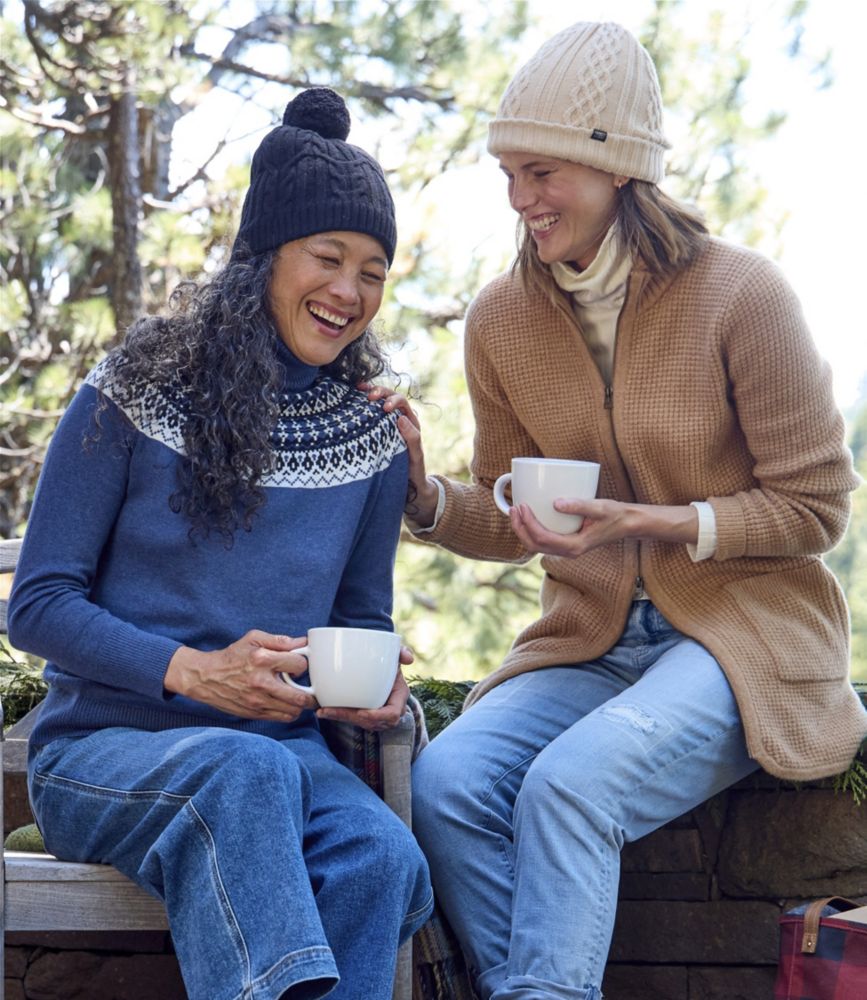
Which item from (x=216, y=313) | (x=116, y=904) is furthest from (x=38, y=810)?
(x=216, y=313)

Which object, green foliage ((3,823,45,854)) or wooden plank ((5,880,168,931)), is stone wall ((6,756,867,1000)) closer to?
green foliage ((3,823,45,854))

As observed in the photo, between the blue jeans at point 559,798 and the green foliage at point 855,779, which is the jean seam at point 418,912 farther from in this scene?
the green foliage at point 855,779

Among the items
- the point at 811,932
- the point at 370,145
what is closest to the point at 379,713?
the point at 811,932

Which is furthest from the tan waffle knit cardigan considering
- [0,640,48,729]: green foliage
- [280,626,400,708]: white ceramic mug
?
[0,640,48,729]: green foliage

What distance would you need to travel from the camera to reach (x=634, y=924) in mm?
2566

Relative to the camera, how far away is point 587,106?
7.61 feet

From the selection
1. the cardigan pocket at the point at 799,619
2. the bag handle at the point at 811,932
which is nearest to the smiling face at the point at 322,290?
the cardigan pocket at the point at 799,619

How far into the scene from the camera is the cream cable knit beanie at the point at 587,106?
232 cm

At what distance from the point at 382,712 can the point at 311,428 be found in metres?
0.48

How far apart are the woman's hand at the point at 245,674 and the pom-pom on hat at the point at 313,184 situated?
2.26 ft

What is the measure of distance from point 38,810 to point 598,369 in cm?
119

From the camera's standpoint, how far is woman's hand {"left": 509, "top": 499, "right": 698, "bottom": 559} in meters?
2.21

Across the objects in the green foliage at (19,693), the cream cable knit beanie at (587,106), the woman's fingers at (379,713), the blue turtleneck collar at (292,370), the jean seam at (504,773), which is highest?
the cream cable knit beanie at (587,106)

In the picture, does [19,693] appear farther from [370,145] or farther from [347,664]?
[370,145]
